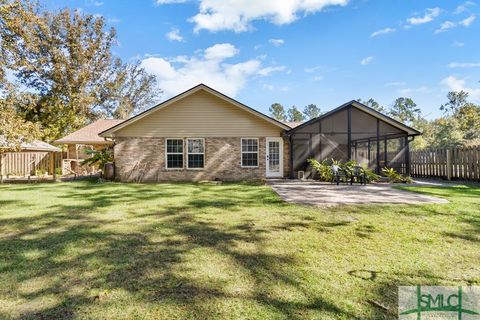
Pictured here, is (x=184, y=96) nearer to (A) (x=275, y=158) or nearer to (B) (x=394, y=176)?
(A) (x=275, y=158)

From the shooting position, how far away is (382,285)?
309 centimetres

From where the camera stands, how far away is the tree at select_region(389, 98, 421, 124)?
67400mm

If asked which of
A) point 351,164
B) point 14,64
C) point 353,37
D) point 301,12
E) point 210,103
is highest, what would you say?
point 301,12

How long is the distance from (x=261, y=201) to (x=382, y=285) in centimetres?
537

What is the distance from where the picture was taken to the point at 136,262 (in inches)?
148

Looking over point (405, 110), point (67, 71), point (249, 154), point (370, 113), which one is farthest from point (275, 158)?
point (405, 110)

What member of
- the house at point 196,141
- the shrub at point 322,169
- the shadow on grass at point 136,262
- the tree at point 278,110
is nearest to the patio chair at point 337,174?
the shrub at point 322,169

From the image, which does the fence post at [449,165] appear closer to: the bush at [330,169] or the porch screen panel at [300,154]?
the bush at [330,169]

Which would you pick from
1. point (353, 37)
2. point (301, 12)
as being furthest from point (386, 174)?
point (301, 12)

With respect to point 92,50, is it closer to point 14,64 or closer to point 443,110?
point 14,64

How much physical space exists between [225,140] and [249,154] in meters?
1.49

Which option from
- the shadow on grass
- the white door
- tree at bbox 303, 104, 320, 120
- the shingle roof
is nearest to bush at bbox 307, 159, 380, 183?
the white door

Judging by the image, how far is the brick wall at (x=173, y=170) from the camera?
49.6ft

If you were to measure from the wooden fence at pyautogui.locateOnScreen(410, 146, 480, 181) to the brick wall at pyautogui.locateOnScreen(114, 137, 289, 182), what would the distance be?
8884mm
